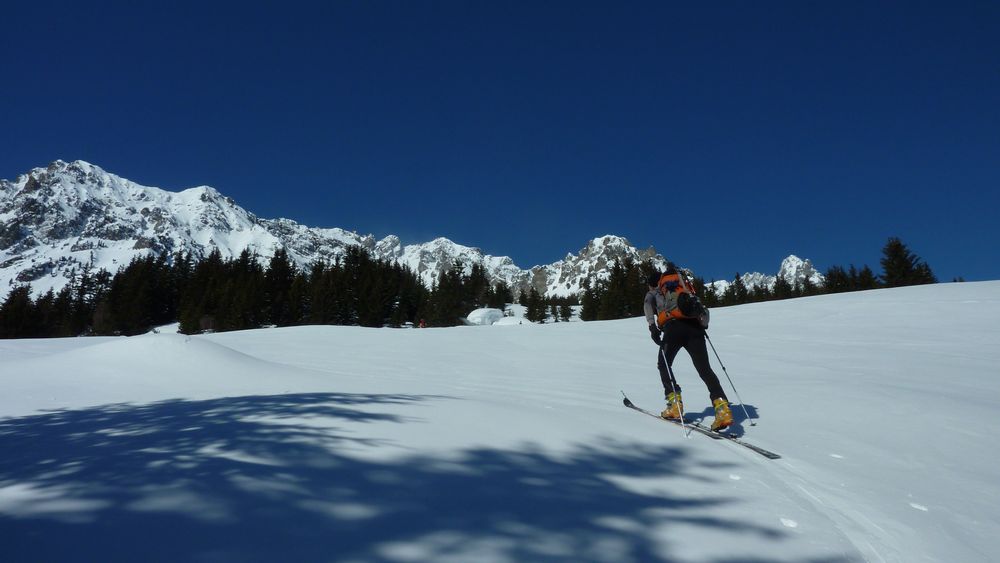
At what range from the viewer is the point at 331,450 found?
283 centimetres

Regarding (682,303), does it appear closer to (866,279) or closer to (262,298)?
(262,298)

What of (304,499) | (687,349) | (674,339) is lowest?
(304,499)

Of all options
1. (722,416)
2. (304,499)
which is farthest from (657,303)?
(304,499)

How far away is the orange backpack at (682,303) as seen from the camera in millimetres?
5305

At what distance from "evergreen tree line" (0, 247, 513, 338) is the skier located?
40.7 m

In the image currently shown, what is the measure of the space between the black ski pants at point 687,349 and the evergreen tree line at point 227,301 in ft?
134

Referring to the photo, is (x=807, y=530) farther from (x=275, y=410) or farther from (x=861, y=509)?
(x=275, y=410)

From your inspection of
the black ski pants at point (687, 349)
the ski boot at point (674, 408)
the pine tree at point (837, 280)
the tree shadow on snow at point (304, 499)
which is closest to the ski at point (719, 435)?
the ski boot at point (674, 408)

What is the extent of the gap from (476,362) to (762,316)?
38.8ft

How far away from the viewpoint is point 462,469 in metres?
2.80

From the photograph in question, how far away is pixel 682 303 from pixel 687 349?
57cm

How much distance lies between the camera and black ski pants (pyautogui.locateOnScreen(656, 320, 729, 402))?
511 centimetres

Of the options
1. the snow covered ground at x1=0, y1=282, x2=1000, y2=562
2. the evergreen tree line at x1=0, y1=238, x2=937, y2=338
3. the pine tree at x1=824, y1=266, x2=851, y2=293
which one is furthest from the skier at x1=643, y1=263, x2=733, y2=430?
the pine tree at x1=824, y1=266, x2=851, y2=293

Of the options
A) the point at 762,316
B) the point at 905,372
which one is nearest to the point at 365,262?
the point at 762,316
